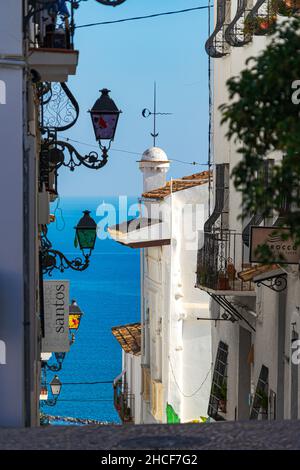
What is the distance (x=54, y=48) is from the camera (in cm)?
1705

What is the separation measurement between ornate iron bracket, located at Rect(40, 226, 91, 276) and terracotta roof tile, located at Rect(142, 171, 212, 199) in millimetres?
10793

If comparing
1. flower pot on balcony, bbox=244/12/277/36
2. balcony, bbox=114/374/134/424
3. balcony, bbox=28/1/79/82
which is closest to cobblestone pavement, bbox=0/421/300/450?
balcony, bbox=28/1/79/82

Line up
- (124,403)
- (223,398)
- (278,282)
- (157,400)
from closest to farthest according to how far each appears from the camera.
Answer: (278,282) < (223,398) < (157,400) < (124,403)

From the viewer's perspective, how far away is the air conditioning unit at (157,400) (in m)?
36.3

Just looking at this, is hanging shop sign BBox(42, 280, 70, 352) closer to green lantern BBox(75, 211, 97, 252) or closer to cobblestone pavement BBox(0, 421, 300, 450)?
green lantern BBox(75, 211, 97, 252)

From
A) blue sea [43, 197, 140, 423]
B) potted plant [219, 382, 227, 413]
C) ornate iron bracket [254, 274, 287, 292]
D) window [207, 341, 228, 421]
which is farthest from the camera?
blue sea [43, 197, 140, 423]

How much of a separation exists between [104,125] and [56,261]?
4.20m

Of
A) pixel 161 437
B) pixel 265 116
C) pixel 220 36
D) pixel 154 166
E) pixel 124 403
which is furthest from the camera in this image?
pixel 124 403

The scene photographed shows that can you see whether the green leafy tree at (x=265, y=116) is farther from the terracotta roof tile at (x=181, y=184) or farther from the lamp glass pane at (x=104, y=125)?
the terracotta roof tile at (x=181, y=184)

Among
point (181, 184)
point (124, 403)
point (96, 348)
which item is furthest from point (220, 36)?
point (96, 348)

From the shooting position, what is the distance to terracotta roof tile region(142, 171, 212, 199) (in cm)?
3589

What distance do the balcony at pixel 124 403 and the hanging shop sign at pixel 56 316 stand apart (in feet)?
52.8

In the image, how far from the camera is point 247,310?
2531cm

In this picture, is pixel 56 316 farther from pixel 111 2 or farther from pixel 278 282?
pixel 111 2
